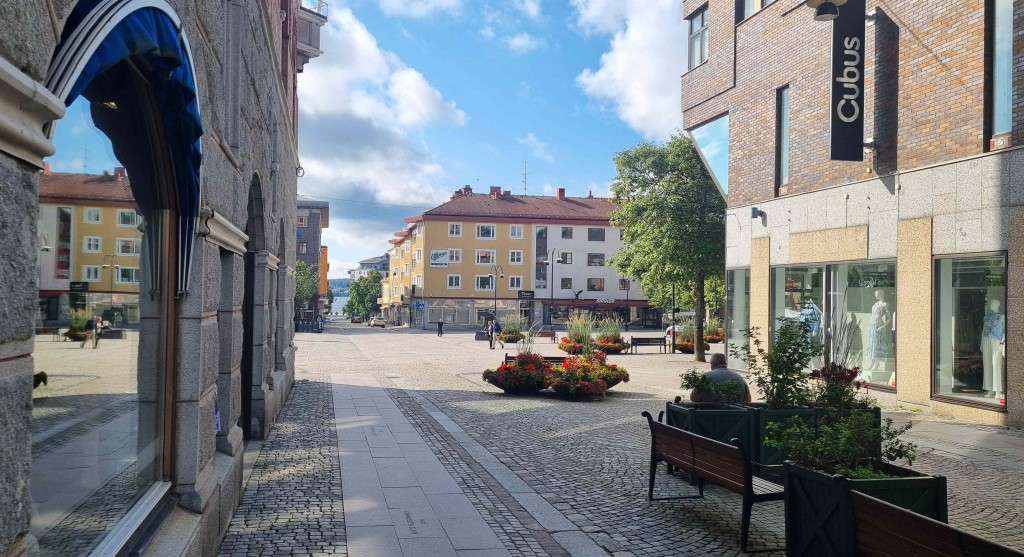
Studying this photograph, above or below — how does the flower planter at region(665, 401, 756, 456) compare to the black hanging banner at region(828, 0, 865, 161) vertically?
below

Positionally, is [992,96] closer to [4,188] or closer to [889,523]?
[889,523]

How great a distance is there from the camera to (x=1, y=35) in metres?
2.09

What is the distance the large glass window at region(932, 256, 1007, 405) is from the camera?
12430 mm

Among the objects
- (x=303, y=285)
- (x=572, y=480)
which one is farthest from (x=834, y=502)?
(x=303, y=285)

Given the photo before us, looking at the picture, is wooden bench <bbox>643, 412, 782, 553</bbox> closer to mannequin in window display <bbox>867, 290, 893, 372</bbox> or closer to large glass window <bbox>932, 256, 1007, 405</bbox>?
large glass window <bbox>932, 256, 1007, 405</bbox>

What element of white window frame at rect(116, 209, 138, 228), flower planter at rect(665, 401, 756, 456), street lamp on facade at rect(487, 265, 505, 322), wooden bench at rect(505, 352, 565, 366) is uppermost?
street lamp on facade at rect(487, 265, 505, 322)

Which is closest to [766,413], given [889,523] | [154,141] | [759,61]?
[889,523]

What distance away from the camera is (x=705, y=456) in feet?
23.3

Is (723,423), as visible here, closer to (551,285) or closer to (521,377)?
(521,377)

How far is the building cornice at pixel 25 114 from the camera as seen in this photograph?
214 cm

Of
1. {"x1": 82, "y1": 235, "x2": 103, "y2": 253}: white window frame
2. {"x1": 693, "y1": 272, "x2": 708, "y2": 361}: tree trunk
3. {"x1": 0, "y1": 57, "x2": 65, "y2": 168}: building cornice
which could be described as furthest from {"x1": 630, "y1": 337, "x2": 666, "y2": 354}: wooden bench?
{"x1": 0, "y1": 57, "x2": 65, "y2": 168}: building cornice

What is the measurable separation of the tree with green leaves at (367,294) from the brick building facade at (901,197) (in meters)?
92.7

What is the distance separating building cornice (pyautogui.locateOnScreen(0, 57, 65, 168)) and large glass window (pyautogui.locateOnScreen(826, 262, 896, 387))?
14.2m

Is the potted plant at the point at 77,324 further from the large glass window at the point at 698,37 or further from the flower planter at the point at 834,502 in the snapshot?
the large glass window at the point at 698,37
